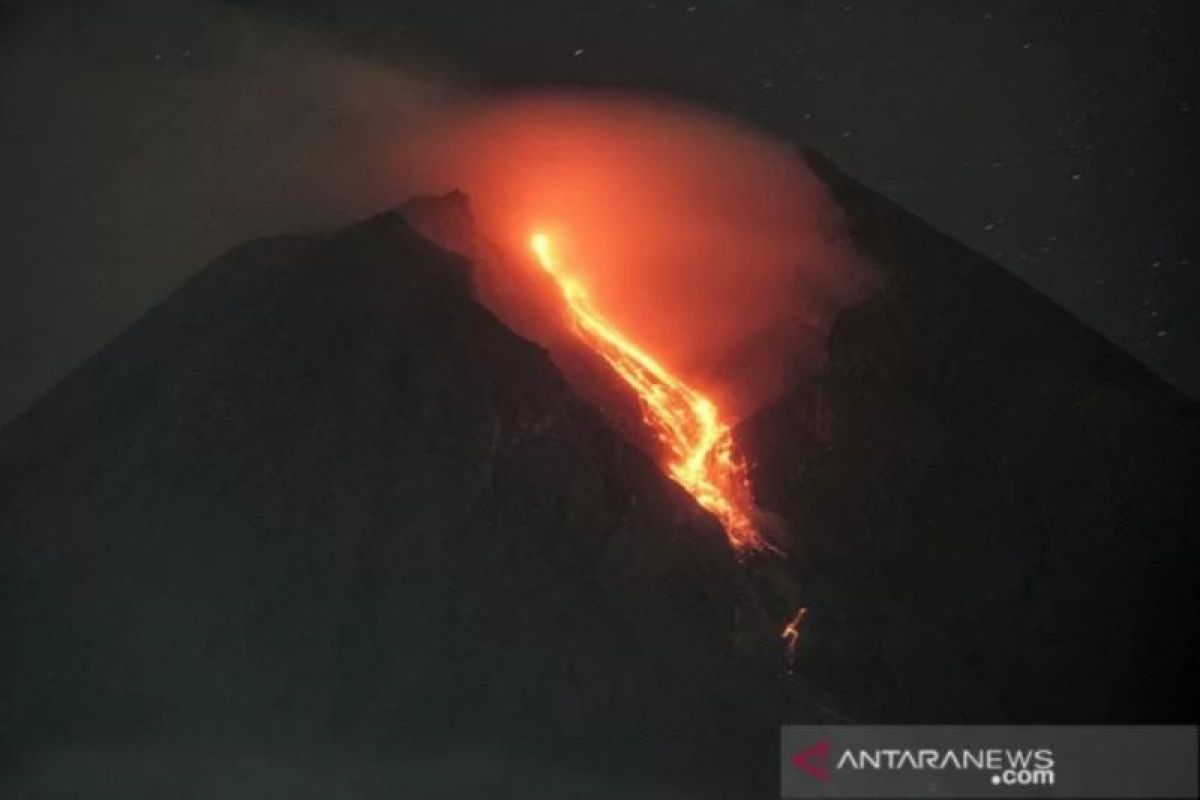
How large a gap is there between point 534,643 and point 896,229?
1308mm

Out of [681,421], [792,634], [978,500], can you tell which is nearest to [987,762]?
[792,634]

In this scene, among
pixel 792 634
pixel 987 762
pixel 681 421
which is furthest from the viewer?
pixel 681 421

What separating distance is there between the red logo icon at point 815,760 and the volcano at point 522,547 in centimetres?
7

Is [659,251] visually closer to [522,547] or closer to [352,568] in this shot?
[522,547]

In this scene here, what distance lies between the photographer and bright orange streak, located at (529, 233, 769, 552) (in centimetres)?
298

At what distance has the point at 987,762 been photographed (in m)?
2.62

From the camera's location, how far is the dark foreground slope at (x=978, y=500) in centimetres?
278

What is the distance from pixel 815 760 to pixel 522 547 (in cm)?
81

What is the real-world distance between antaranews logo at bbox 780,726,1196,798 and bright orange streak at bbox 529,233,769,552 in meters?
0.51

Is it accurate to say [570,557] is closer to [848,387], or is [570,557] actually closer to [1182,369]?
[848,387]

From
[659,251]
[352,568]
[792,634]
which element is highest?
[659,251]

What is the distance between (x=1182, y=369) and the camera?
2.89m

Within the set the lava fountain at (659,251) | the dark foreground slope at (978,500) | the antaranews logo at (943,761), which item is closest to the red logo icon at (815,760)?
the antaranews logo at (943,761)

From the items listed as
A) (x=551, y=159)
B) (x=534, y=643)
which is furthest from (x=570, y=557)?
(x=551, y=159)
